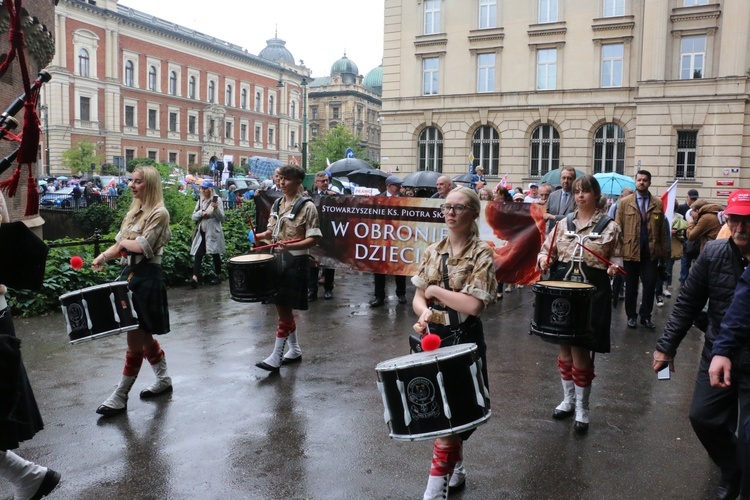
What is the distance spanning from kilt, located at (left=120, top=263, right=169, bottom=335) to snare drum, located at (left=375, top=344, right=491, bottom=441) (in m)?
3.04

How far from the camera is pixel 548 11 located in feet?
119

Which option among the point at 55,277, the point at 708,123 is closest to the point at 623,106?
the point at 708,123

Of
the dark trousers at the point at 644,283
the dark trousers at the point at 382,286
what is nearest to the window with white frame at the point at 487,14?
the dark trousers at the point at 382,286

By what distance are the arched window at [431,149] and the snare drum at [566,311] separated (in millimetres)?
35026

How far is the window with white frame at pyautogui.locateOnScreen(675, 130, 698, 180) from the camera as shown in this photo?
3306 cm

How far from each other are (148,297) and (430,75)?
35.6 metres

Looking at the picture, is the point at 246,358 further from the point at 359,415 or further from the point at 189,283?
the point at 189,283

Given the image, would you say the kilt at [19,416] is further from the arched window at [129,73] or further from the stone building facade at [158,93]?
the arched window at [129,73]

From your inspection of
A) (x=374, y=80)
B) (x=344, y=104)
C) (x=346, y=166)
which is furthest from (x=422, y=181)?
(x=374, y=80)

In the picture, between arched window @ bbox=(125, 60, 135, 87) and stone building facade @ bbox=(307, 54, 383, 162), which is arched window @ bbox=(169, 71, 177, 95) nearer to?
arched window @ bbox=(125, 60, 135, 87)

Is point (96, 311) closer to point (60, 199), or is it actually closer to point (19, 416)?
point (19, 416)

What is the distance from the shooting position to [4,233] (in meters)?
3.70

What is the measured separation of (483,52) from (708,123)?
12525mm

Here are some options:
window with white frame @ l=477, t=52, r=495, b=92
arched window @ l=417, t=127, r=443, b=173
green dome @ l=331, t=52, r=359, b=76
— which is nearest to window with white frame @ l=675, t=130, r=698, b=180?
window with white frame @ l=477, t=52, r=495, b=92
